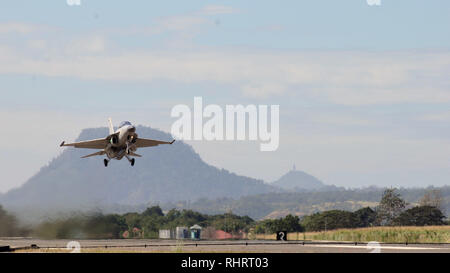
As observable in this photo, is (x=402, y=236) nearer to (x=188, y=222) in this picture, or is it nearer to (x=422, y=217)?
(x=422, y=217)

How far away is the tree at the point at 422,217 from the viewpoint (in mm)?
142625

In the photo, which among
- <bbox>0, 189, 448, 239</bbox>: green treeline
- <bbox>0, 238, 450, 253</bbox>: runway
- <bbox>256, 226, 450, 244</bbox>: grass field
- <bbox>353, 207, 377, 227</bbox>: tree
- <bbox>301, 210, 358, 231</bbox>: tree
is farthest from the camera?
<bbox>353, 207, 377, 227</bbox>: tree

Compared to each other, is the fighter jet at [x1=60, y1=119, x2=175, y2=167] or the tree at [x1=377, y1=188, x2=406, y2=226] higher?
the fighter jet at [x1=60, y1=119, x2=175, y2=167]

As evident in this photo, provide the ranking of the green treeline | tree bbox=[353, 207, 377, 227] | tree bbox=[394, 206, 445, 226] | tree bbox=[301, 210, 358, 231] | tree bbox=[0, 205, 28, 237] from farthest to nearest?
tree bbox=[353, 207, 377, 227], tree bbox=[301, 210, 358, 231], tree bbox=[394, 206, 445, 226], tree bbox=[0, 205, 28, 237], the green treeline

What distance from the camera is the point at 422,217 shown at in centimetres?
14750

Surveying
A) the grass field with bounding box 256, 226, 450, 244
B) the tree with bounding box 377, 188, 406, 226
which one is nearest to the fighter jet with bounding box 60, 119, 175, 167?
the grass field with bounding box 256, 226, 450, 244

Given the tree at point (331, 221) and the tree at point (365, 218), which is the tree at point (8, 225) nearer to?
the tree at point (331, 221)

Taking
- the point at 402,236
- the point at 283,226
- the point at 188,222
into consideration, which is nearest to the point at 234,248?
the point at 402,236

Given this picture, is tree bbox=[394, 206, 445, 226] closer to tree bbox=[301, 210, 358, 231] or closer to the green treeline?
the green treeline

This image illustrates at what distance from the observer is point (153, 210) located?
175 metres

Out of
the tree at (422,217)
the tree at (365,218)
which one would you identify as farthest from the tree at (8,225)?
the tree at (365,218)

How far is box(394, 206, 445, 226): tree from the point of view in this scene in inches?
5615

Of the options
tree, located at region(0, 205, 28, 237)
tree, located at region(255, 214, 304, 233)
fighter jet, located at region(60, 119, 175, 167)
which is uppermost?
fighter jet, located at region(60, 119, 175, 167)
